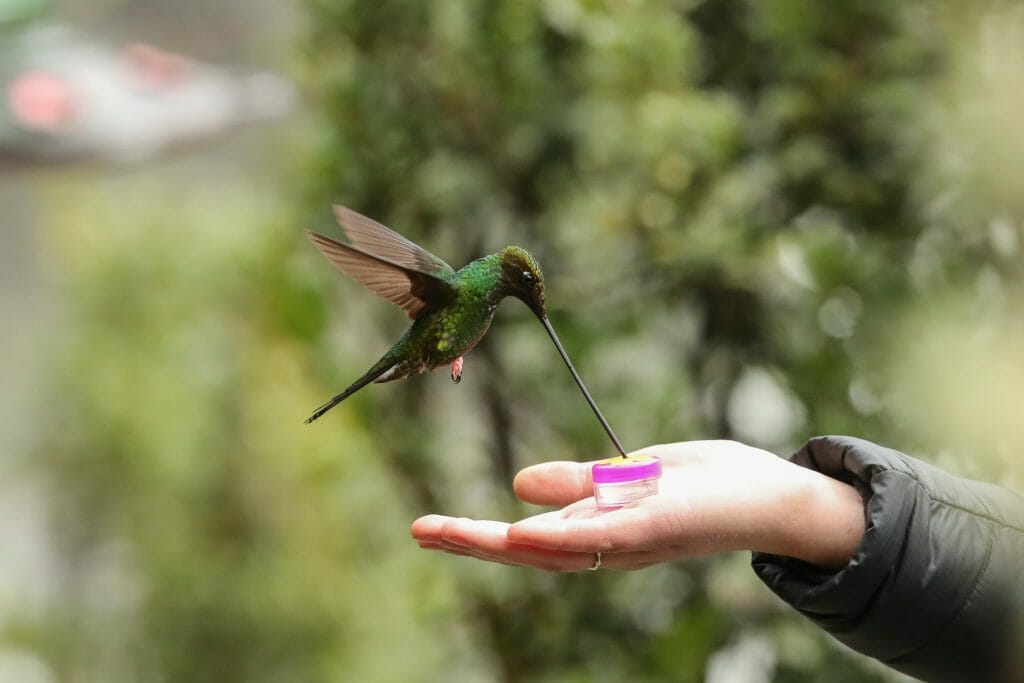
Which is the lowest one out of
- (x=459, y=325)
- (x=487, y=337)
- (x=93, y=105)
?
(x=459, y=325)

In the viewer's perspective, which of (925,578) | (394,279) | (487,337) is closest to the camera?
(394,279)

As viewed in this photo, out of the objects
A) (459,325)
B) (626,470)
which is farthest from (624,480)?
(459,325)

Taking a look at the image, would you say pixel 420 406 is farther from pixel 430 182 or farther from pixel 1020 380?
pixel 1020 380

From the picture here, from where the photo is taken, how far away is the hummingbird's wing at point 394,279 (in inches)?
16.1

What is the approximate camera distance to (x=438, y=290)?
47cm

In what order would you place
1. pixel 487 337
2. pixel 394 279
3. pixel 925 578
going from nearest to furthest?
pixel 394 279 < pixel 925 578 < pixel 487 337

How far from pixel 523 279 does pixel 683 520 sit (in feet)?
0.52

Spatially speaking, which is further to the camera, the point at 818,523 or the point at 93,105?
the point at 93,105

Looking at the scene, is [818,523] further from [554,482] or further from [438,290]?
[438,290]

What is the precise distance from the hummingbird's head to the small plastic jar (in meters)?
0.09

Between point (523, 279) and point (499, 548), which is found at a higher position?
point (523, 279)

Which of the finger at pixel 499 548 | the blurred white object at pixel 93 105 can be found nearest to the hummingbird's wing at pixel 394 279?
the finger at pixel 499 548

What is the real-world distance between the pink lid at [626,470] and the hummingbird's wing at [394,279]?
0.11 metres

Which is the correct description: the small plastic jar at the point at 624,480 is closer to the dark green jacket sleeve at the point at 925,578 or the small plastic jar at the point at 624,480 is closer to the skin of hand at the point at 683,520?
the skin of hand at the point at 683,520
